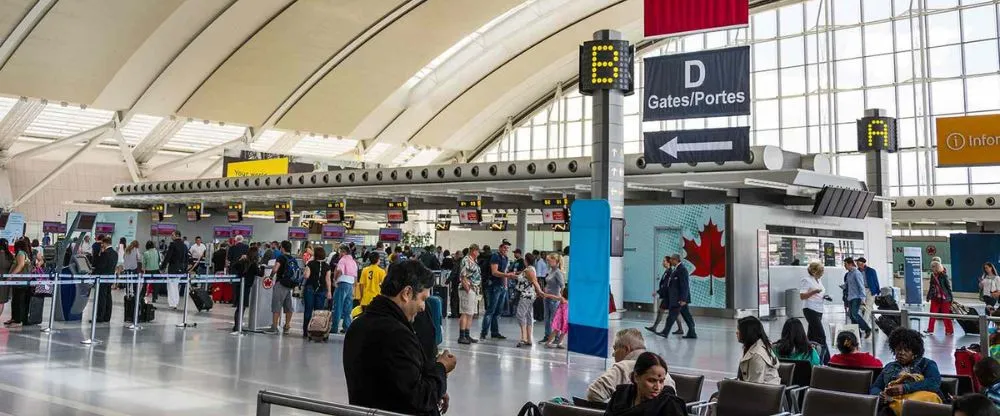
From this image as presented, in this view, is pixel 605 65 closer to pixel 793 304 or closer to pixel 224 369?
pixel 224 369

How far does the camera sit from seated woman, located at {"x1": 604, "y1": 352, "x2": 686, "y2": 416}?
3289mm

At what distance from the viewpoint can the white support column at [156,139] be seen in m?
39.3

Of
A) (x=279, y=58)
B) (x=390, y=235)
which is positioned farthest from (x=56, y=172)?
(x=390, y=235)

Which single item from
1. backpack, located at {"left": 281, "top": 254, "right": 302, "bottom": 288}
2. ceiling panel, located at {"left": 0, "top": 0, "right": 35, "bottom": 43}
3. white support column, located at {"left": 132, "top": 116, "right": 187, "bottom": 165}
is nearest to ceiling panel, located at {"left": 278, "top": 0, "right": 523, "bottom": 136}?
white support column, located at {"left": 132, "top": 116, "right": 187, "bottom": 165}

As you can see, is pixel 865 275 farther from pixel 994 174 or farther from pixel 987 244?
pixel 994 174

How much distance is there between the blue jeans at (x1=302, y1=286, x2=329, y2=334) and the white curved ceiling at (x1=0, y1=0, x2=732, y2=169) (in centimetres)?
2350

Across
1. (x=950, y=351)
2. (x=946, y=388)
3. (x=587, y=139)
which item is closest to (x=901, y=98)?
(x=587, y=139)

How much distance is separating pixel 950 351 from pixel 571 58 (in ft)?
110

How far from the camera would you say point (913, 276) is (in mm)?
22172

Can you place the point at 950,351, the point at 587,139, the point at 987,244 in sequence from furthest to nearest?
the point at 587,139 < the point at 987,244 < the point at 950,351

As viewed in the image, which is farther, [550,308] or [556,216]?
[556,216]

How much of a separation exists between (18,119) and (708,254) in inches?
1271

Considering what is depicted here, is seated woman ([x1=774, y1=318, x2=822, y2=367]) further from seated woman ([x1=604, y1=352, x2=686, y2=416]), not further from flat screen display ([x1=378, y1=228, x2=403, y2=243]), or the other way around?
flat screen display ([x1=378, y1=228, x2=403, y2=243])

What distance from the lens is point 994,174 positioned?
27.8 meters
